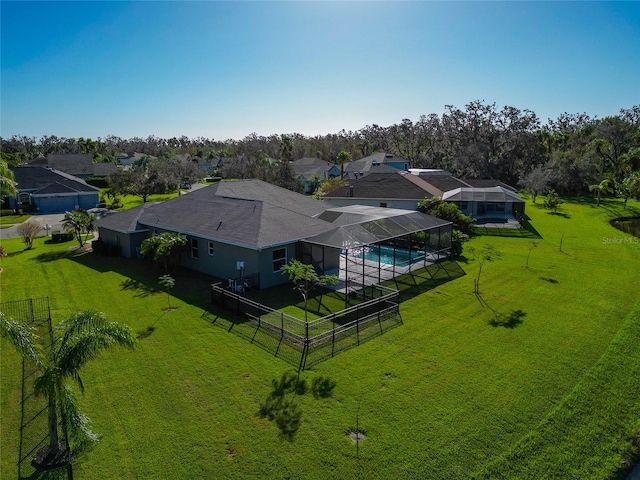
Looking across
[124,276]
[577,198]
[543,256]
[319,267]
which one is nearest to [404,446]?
[319,267]

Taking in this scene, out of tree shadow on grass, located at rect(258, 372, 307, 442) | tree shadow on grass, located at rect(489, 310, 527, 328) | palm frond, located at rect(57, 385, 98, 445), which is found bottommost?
tree shadow on grass, located at rect(489, 310, 527, 328)

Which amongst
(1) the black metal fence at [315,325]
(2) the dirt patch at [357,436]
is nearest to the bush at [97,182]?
(1) the black metal fence at [315,325]

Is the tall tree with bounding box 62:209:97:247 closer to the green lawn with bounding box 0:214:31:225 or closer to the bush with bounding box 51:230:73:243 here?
the bush with bounding box 51:230:73:243

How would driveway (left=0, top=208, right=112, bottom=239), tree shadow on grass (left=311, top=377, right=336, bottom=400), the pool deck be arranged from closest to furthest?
1. tree shadow on grass (left=311, top=377, right=336, bottom=400)
2. the pool deck
3. driveway (left=0, top=208, right=112, bottom=239)

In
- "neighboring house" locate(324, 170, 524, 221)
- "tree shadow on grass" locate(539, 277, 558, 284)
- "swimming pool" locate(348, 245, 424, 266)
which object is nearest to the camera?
"tree shadow on grass" locate(539, 277, 558, 284)

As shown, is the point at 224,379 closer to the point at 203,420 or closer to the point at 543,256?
the point at 203,420

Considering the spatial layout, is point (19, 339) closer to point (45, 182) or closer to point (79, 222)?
point (79, 222)

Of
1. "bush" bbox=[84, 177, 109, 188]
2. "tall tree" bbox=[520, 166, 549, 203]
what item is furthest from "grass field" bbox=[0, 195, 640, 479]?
"bush" bbox=[84, 177, 109, 188]
